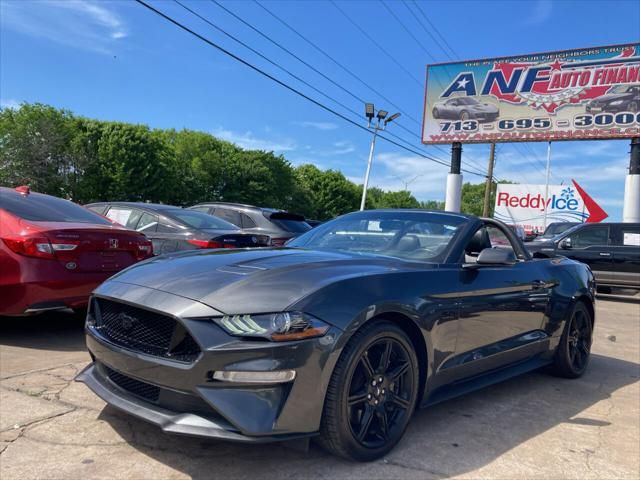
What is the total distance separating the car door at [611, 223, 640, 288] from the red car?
1078 cm

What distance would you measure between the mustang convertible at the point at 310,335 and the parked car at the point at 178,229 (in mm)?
2958

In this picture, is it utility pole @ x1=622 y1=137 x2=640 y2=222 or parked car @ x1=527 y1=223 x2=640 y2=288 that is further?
utility pole @ x1=622 y1=137 x2=640 y2=222

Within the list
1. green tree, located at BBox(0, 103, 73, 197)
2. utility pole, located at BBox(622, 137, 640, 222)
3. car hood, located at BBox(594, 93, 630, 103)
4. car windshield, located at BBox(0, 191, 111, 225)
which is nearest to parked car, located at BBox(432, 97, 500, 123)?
car hood, located at BBox(594, 93, 630, 103)

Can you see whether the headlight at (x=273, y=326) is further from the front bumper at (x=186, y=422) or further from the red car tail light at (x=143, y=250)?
the red car tail light at (x=143, y=250)

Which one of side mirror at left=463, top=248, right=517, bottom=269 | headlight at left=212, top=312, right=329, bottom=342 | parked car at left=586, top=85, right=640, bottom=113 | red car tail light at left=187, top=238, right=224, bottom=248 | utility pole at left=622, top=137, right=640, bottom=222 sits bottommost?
headlight at left=212, top=312, right=329, bottom=342

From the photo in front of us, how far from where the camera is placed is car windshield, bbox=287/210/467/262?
12.1 feet

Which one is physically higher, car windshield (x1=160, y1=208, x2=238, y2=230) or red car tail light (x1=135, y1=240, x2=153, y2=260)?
car windshield (x1=160, y1=208, x2=238, y2=230)

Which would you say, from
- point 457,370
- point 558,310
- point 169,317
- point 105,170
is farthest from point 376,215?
point 105,170

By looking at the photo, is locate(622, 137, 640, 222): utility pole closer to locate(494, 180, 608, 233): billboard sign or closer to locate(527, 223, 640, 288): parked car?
locate(527, 223, 640, 288): parked car

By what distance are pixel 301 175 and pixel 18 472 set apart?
64917 mm

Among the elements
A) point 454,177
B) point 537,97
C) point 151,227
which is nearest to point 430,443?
point 151,227

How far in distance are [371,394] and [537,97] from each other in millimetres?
22957

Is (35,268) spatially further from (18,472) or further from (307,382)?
(307,382)

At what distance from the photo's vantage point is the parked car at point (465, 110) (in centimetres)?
2367
